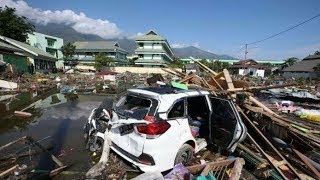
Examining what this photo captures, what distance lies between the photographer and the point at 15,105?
1541 cm

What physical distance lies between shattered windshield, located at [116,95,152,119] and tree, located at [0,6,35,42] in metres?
55.7

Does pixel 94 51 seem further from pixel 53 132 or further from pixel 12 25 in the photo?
pixel 53 132

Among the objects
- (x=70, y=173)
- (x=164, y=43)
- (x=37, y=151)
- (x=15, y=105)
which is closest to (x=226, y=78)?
(x=70, y=173)

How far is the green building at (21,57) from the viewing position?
1362 inches

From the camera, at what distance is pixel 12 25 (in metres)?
54.2

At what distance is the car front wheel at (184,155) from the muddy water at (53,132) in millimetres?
2075

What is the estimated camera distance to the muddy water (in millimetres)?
6726

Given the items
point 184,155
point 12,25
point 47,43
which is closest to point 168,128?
point 184,155

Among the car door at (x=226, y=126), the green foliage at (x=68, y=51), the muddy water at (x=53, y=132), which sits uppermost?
the green foliage at (x=68, y=51)

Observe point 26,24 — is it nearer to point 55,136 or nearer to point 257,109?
point 55,136

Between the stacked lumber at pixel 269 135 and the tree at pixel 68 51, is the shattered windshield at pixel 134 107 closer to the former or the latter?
the stacked lumber at pixel 269 135

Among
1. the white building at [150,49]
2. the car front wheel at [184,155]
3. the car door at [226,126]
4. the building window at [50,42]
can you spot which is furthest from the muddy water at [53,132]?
the white building at [150,49]

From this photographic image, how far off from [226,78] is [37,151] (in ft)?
17.1

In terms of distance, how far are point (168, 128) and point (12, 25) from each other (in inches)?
2262
